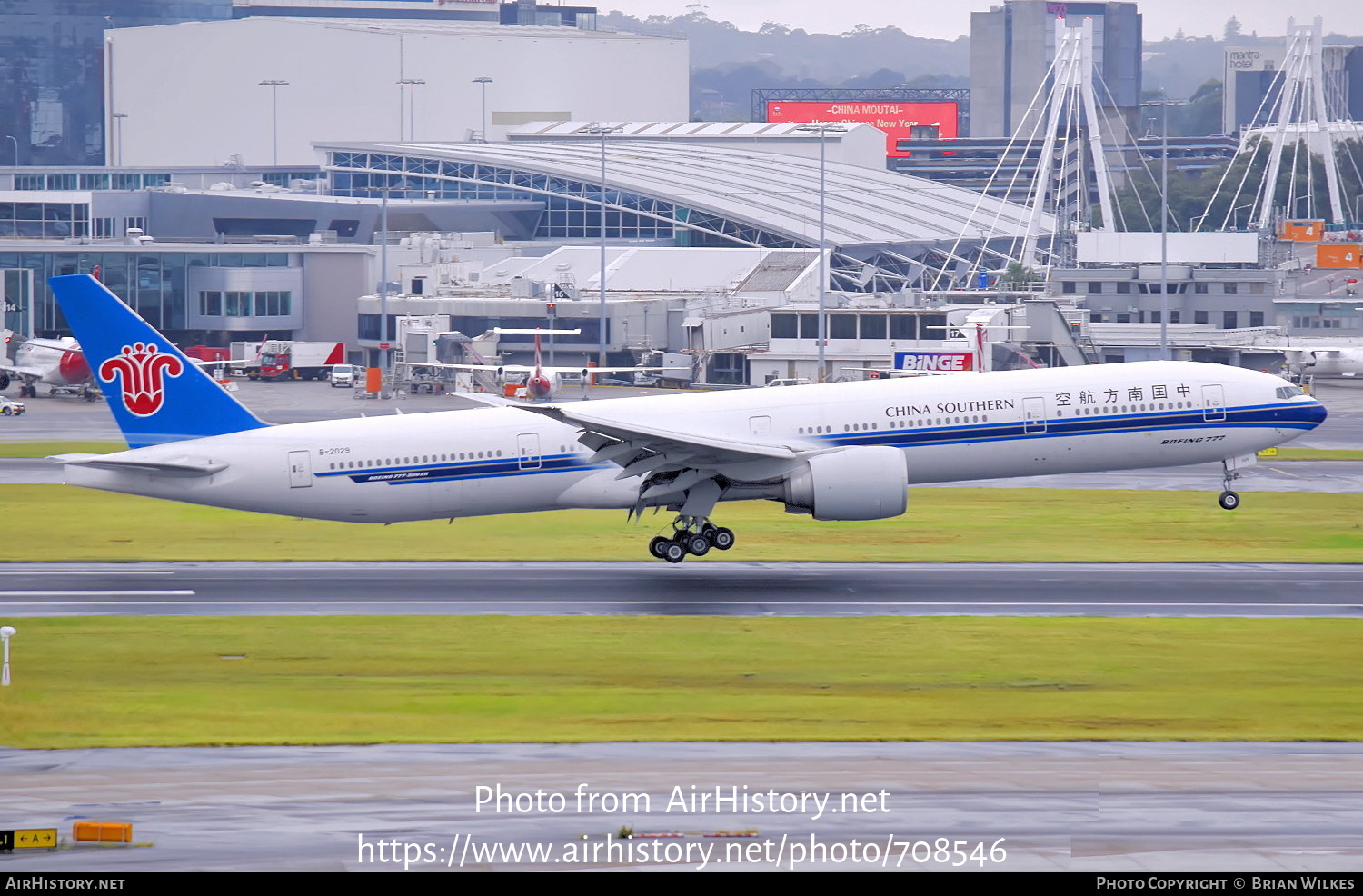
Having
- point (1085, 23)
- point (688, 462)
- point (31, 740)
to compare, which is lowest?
point (31, 740)

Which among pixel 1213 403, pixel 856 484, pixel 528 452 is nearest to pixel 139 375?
pixel 528 452

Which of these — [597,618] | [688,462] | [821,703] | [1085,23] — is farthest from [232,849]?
[1085,23]

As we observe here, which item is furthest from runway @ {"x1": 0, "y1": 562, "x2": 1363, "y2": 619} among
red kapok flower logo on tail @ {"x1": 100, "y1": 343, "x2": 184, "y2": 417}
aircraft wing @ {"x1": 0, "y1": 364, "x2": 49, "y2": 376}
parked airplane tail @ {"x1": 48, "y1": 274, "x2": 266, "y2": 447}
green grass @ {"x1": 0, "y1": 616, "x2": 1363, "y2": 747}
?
aircraft wing @ {"x1": 0, "y1": 364, "x2": 49, "y2": 376}

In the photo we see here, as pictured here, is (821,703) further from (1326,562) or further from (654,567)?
(1326,562)

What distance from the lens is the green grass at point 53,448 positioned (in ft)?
228

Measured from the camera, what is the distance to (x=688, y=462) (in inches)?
1581

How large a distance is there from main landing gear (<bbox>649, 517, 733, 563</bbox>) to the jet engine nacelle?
3.80 meters

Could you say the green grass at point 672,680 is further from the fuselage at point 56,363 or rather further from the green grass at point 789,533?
the fuselage at point 56,363

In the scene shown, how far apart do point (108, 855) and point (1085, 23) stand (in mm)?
152996

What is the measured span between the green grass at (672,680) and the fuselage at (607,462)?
595 centimetres

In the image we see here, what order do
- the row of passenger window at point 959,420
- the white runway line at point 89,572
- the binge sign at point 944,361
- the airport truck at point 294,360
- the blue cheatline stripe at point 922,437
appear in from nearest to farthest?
the blue cheatline stripe at point 922,437
the row of passenger window at point 959,420
the white runway line at point 89,572
the binge sign at point 944,361
the airport truck at point 294,360

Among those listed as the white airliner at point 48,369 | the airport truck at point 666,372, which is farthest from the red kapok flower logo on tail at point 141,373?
the airport truck at point 666,372

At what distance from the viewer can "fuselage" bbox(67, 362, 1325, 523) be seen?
41094 mm

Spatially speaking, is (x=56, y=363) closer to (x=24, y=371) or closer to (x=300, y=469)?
(x=24, y=371)
